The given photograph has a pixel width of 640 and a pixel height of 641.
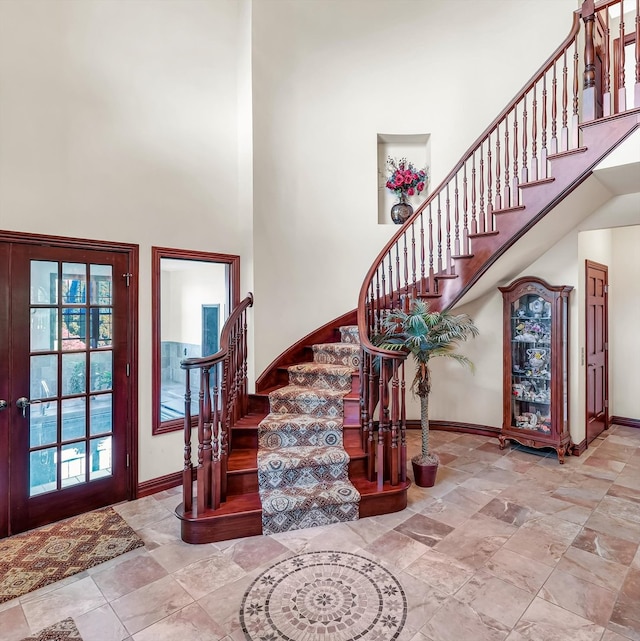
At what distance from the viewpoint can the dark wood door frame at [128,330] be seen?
110 inches

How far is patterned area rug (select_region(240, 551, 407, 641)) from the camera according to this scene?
1938 mm

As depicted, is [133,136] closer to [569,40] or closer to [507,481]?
[569,40]

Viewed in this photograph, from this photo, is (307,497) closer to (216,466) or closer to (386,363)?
(216,466)

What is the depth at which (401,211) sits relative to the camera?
4969mm

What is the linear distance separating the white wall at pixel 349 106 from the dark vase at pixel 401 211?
20 cm

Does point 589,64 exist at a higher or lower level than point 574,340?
higher

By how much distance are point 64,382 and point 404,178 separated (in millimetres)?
4294

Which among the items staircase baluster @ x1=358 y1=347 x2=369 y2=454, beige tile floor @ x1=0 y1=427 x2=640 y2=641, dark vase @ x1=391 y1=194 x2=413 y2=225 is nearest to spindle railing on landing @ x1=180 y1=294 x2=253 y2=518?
beige tile floor @ x1=0 y1=427 x2=640 y2=641

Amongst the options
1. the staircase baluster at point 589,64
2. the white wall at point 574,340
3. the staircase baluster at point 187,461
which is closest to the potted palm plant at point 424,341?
the white wall at point 574,340

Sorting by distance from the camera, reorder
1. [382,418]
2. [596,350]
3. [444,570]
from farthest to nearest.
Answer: [596,350], [382,418], [444,570]

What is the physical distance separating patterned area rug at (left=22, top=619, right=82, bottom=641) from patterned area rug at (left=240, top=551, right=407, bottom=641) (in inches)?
32.3

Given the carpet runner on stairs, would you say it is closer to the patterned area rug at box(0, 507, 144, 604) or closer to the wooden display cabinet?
the patterned area rug at box(0, 507, 144, 604)

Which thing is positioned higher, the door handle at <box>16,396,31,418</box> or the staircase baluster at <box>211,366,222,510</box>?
the door handle at <box>16,396,31,418</box>

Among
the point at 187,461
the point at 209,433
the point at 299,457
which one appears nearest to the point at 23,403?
the point at 187,461
